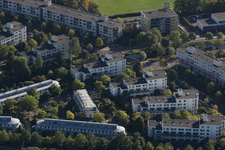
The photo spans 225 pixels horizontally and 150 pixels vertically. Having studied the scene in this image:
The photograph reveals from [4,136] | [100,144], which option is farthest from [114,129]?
[4,136]

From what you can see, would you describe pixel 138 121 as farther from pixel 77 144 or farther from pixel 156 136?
pixel 77 144

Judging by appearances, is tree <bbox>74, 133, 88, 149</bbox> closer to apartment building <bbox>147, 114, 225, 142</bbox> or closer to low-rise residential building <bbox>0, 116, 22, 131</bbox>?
apartment building <bbox>147, 114, 225, 142</bbox>

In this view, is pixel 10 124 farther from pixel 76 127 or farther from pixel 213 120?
pixel 213 120

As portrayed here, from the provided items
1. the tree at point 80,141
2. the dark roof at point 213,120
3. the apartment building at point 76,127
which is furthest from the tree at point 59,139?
the dark roof at point 213,120

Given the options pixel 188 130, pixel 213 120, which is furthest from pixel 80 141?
pixel 213 120

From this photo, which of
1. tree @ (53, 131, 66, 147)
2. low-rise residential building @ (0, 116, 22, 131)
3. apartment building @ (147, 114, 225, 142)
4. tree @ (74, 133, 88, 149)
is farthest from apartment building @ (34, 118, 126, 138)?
apartment building @ (147, 114, 225, 142)

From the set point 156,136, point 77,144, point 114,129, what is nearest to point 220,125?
point 156,136

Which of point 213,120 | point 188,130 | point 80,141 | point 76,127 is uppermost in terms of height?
point 213,120
